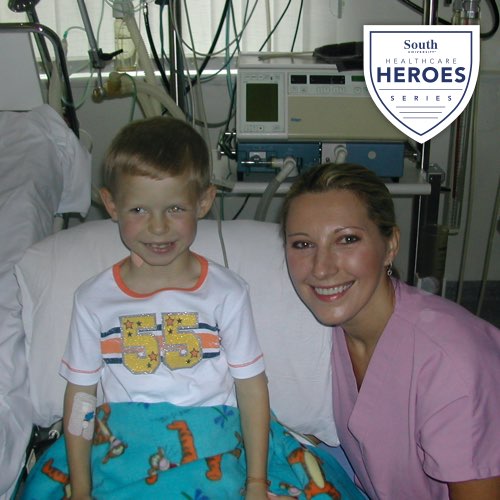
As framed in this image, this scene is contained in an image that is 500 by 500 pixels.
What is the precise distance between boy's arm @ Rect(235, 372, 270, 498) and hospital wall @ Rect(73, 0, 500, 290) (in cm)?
158

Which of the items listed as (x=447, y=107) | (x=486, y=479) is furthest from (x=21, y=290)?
(x=447, y=107)

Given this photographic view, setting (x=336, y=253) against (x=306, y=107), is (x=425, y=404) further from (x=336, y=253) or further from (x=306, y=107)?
(x=306, y=107)

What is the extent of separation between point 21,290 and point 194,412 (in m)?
0.43

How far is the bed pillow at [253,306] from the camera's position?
1.23 metres

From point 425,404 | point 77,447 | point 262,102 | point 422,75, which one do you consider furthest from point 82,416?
point 422,75

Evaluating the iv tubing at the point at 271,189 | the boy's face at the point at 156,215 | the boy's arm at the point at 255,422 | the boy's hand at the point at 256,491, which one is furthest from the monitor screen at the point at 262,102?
the boy's hand at the point at 256,491

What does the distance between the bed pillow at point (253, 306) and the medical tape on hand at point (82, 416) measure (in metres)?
0.12

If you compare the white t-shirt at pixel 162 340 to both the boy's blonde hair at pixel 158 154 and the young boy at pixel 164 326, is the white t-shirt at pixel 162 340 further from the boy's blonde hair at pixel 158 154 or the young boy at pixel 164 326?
the boy's blonde hair at pixel 158 154

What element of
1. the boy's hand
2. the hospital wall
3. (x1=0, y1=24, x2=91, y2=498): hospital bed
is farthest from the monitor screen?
the boy's hand

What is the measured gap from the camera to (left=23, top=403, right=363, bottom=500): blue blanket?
1.00 m

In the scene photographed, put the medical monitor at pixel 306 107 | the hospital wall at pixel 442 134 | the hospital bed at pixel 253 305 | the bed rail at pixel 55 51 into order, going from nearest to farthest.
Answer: the hospital bed at pixel 253 305 < the bed rail at pixel 55 51 < the medical monitor at pixel 306 107 < the hospital wall at pixel 442 134

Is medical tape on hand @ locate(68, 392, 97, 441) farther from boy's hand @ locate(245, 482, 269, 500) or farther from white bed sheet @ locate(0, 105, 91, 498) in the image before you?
boy's hand @ locate(245, 482, 269, 500)

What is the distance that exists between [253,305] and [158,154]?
39 centimetres

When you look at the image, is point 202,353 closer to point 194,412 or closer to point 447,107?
point 194,412
